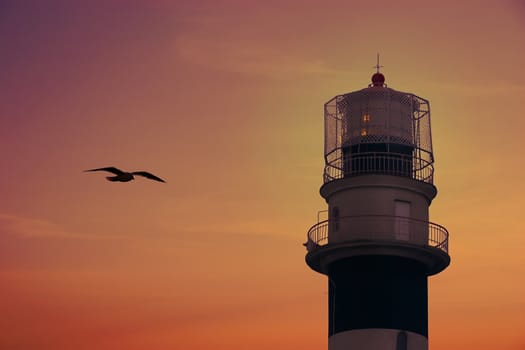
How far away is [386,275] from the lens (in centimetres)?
7831

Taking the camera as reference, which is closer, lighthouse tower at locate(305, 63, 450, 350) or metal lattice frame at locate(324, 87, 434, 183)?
lighthouse tower at locate(305, 63, 450, 350)

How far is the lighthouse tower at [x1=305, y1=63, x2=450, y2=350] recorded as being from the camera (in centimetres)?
7788

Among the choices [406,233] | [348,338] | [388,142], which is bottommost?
[348,338]

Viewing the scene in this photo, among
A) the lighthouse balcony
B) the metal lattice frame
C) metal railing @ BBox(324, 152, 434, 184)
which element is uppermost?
the metal lattice frame

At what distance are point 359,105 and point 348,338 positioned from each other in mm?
12500

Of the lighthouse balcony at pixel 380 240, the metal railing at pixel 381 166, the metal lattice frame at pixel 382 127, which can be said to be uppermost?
the metal lattice frame at pixel 382 127

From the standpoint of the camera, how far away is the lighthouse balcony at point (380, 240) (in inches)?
3068

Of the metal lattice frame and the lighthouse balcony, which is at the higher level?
the metal lattice frame

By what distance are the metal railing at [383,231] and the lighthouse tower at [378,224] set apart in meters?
0.05

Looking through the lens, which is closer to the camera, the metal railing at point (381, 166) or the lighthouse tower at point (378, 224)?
the lighthouse tower at point (378, 224)

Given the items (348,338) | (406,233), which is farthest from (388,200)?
(348,338)

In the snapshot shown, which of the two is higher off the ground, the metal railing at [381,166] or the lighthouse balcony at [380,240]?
the metal railing at [381,166]

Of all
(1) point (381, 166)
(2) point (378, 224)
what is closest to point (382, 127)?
(1) point (381, 166)

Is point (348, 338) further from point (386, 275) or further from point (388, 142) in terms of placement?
point (388, 142)
